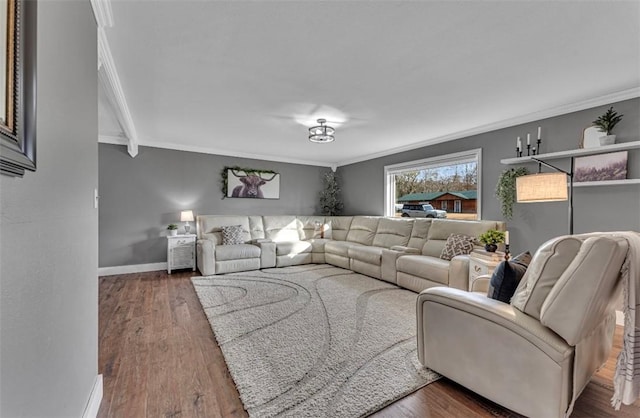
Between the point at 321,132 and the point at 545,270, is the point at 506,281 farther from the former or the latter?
the point at 321,132

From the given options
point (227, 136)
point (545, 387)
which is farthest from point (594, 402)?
point (227, 136)

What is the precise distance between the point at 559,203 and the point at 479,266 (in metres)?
1.43

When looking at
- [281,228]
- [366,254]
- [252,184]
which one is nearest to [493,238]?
[366,254]

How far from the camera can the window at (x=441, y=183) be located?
4.36 m

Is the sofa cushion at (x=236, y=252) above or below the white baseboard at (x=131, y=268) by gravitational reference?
above

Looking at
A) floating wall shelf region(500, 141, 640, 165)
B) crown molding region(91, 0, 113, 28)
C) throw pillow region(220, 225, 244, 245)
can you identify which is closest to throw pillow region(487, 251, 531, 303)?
floating wall shelf region(500, 141, 640, 165)

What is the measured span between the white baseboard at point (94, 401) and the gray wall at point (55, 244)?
49 millimetres

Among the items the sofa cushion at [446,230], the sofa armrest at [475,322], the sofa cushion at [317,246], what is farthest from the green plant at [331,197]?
the sofa armrest at [475,322]

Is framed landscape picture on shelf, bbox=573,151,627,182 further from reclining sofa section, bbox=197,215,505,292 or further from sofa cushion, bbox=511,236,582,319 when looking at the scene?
sofa cushion, bbox=511,236,582,319

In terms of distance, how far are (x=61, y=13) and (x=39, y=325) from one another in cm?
119

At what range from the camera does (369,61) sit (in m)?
2.30

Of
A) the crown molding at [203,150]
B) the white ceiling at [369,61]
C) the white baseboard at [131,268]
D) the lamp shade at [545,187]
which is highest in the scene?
the white ceiling at [369,61]

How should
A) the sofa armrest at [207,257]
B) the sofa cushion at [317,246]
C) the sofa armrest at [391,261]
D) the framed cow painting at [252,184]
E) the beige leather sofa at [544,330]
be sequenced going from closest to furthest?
the beige leather sofa at [544,330], the sofa armrest at [391,261], the sofa armrest at [207,257], the sofa cushion at [317,246], the framed cow painting at [252,184]

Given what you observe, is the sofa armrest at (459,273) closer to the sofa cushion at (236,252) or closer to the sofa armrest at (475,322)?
the sofa armrest at (475,322)
